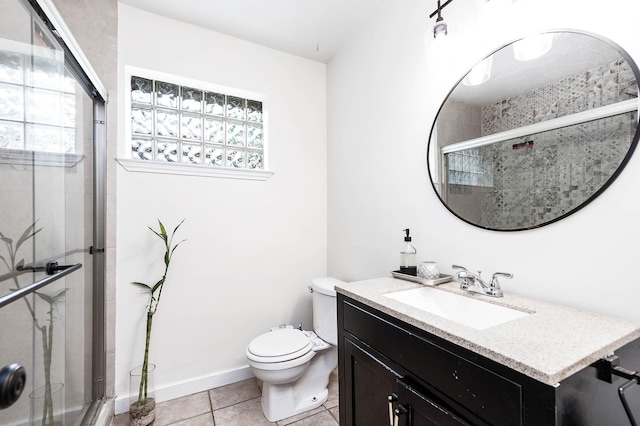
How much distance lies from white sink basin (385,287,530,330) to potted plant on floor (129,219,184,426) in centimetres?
144

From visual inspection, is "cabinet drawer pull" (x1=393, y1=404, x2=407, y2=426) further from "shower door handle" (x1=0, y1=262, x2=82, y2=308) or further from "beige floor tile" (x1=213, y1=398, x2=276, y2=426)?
"shower door handle" (x1=0, y1=262, x2=82, y2=308)

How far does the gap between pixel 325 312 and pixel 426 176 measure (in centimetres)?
112

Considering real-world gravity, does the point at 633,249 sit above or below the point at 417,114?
below

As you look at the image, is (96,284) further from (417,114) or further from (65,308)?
(417,114)

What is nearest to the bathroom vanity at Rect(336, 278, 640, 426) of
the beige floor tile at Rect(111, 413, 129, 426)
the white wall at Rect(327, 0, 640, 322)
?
the white wall at Rect(327, 0, 640, 322)

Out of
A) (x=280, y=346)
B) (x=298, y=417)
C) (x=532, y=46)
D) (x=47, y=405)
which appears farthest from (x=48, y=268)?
(x=532, y=46)

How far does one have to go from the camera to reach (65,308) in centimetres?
130

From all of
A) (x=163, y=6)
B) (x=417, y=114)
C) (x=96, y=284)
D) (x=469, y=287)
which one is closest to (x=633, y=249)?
(x=469, y=287)

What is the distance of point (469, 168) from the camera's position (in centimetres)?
132

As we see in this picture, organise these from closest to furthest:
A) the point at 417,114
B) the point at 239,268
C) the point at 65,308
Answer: the point at 65,308, the point at 417,114, the point at 239,268

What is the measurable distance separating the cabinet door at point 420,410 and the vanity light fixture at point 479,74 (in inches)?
50.8

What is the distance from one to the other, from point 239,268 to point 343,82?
5.58ft

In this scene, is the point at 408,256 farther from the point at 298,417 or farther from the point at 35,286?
the point at 35,286

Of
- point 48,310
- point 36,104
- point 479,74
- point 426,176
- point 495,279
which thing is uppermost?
point 479,74
